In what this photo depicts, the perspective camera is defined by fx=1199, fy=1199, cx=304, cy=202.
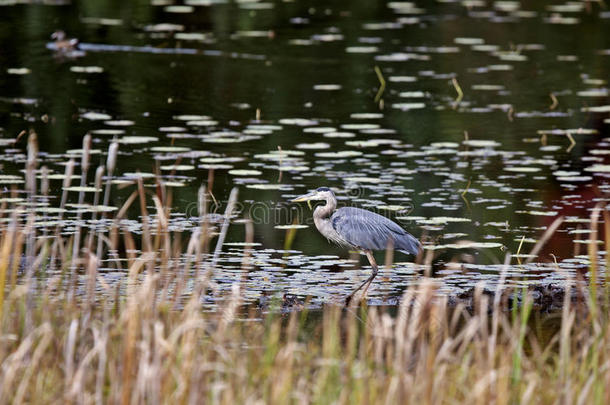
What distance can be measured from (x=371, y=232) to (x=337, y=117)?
16.7 feet

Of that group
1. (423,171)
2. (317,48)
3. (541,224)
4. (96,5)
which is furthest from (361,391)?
(96,5)

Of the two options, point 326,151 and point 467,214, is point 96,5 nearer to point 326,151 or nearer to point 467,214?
point 326,151

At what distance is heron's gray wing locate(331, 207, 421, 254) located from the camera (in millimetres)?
7355

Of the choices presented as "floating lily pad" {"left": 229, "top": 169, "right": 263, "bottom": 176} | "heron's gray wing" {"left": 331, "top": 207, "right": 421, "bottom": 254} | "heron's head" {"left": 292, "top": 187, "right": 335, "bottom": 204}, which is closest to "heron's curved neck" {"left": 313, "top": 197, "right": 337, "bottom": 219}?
"heron's head" {"left": 292, "top": 187, "right": 335, "bottom": 204}

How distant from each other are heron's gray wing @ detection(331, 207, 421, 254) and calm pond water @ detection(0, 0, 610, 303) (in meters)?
0.20

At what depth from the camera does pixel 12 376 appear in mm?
4250

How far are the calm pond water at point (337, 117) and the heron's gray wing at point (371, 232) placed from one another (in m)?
0.20

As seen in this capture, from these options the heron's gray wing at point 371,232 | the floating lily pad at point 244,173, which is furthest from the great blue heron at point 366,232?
the floating lily pad at point 244,173

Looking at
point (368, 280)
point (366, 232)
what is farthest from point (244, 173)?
point (368, 280)

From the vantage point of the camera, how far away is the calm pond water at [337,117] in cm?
825

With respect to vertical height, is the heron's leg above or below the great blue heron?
below

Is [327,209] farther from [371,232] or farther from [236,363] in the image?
[236,363]

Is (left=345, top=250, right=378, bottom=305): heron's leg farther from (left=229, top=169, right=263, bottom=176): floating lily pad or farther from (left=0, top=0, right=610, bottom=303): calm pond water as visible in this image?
(left=229, top=169, right=263, bottom=176): floating lily pad

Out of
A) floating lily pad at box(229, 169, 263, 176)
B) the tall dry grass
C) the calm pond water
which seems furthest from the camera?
floating lily pad at box(229, 169, 263, 176)
